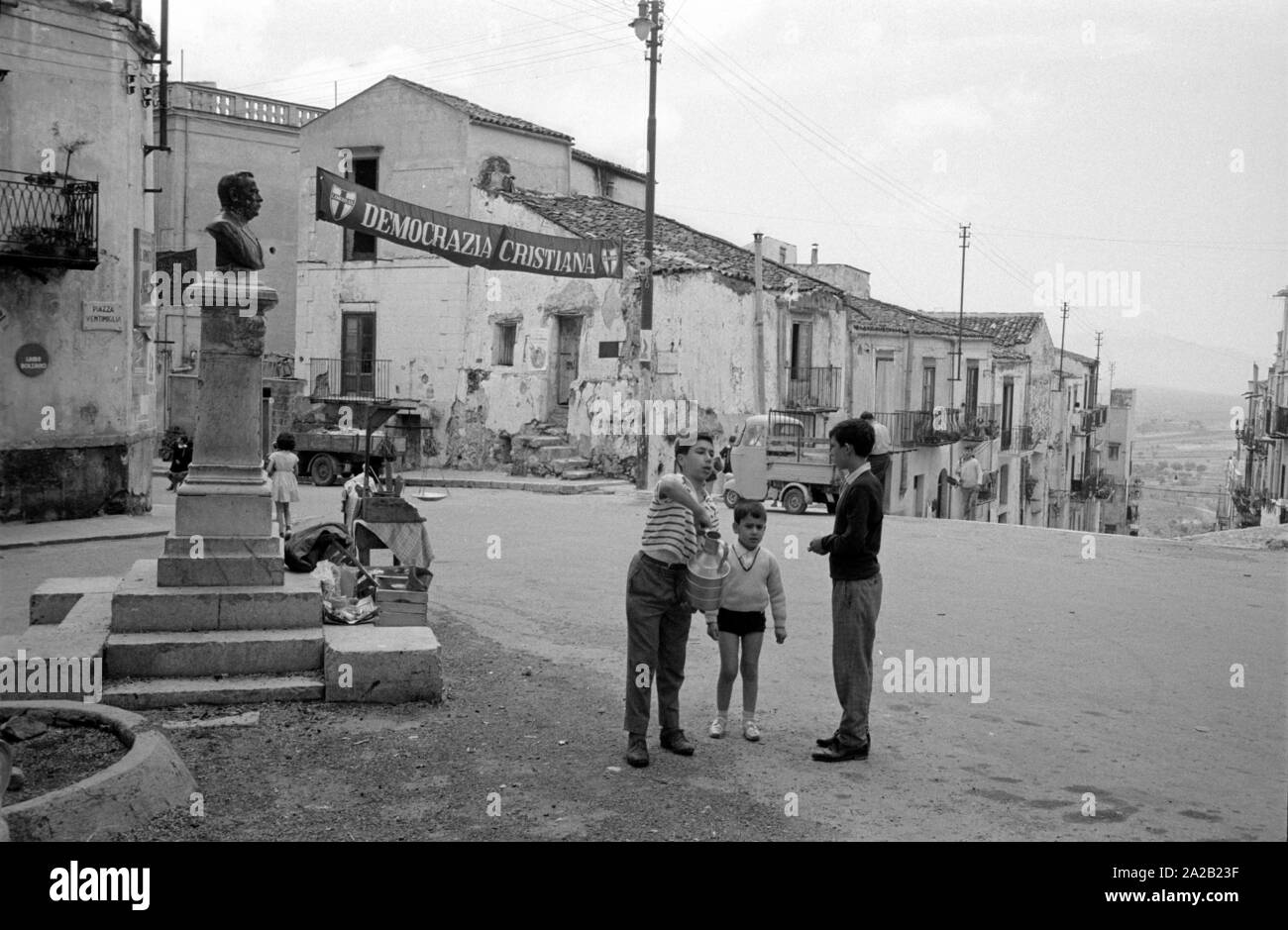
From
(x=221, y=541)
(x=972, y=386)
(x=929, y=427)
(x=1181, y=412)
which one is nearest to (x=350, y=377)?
(x=929, y=427)

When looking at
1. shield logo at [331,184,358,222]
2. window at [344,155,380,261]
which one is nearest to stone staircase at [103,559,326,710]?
shield logo at [331,184,358,222]

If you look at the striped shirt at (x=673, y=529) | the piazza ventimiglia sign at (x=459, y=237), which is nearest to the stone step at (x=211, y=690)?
the striped shirt at (x=673, y=529)

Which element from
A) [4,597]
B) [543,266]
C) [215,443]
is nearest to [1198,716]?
[215,443]

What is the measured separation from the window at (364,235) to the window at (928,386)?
55.4 ft

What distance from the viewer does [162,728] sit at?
6.30 metres

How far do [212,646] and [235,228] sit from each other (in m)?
2.91

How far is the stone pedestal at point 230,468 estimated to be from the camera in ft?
25.1

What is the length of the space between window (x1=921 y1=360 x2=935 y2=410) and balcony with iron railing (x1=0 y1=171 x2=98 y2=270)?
25.8 meters

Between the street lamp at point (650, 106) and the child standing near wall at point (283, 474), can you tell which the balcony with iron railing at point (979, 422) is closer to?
the street lamp at point (650, 106)

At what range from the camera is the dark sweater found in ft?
19.6

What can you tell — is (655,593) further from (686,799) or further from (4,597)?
(4,597)

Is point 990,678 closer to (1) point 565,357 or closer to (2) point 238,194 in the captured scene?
(2) point 238,194

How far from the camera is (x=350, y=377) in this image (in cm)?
3056

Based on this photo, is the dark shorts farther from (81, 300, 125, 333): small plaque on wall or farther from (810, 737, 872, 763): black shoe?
(81, 300, 125, 333): small plaque on wall
